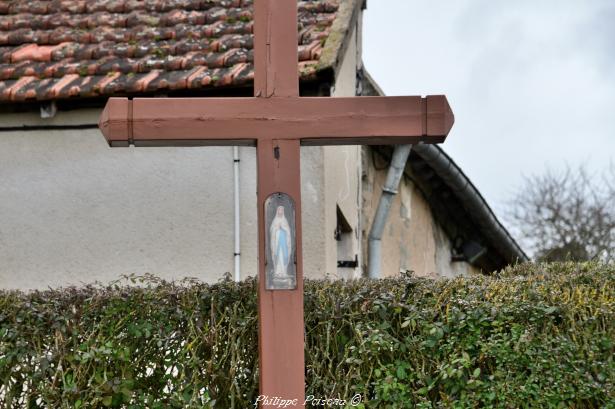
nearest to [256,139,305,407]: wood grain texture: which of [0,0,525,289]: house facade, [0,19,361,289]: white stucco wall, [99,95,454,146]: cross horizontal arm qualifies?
[99,95,454,146]: cross horizontal arm

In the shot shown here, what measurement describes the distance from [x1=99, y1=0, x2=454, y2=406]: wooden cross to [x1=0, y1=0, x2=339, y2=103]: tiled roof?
3.16 metres

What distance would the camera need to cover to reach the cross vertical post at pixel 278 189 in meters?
4.40

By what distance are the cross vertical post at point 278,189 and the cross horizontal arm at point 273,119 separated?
74mm

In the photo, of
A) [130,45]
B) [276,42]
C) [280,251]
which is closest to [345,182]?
[130,45]

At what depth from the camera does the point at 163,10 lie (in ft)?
30.2

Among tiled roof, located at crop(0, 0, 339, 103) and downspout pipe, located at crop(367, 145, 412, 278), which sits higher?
tiled roof, located at crop(0, 0, 339, 103)

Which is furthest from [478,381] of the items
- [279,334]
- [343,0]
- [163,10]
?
[163,10]

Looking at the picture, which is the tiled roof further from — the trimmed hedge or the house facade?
the trimmed hedge

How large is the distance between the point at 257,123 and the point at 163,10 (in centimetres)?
498

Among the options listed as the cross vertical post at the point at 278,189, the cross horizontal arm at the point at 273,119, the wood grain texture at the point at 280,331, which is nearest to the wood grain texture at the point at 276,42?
the cross vertical post at the point at 278,189

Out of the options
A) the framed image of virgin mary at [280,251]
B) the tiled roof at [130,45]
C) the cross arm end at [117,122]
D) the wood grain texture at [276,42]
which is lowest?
the framed image of virgin mary at [280,251]

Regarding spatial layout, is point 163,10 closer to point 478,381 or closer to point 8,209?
point 8,209

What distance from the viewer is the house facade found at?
8.08 m

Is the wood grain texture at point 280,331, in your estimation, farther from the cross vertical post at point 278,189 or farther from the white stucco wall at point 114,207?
the white stucco wall at point 114,207
